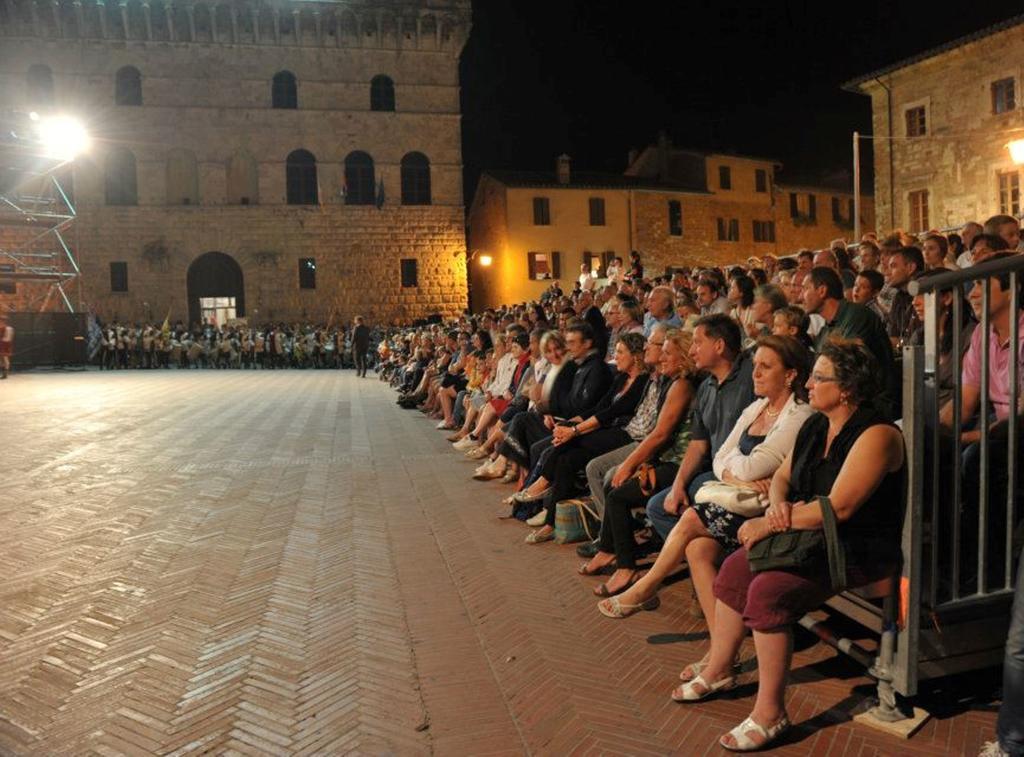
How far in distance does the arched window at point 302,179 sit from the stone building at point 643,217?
28.4ft

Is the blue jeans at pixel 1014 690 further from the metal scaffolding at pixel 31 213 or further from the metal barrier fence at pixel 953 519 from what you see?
the metal scaffolding at pixel 31 213

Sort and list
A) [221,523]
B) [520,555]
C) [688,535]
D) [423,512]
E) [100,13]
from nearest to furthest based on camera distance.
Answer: [688,535], [520,555], [221,523], [423,512], [100,13]

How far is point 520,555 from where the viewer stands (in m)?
5.58

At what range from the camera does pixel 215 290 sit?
119 feet

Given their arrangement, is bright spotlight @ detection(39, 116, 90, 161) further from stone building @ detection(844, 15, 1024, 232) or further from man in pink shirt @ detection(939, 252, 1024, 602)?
man in pink shirt @ detection(939, 252, 1024, 602)

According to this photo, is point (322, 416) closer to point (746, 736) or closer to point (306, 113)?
point (746, 736)

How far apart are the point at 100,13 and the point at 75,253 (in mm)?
10348

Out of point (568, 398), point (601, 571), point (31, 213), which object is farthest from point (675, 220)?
point (601, 571)

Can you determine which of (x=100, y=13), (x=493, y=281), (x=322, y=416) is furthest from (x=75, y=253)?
(x=322, y=416)

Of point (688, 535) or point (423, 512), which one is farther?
point (423, 512)

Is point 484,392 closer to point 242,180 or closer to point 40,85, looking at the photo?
point 242,180

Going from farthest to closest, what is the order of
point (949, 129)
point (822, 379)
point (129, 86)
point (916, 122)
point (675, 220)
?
point (675, 220) → point (129, 86) → point (916, 122) → point (949, 129) → point (822, 379)

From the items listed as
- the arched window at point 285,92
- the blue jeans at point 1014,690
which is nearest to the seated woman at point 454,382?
the blue jeans at point 1014,690

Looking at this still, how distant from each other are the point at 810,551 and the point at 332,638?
2.39 meters
